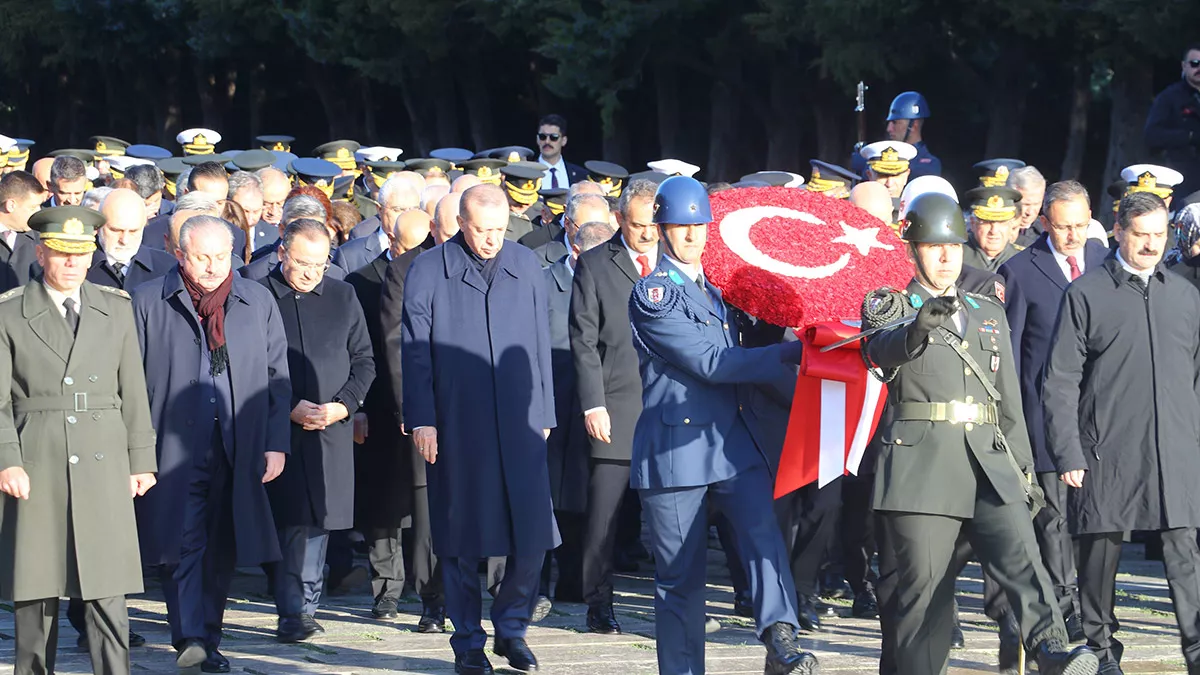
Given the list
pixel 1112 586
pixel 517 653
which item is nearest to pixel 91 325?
pixel 517 653

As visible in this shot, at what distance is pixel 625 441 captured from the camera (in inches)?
422

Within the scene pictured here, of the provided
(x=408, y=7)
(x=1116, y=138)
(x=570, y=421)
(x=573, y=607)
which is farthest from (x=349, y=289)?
(x=408, y=7)

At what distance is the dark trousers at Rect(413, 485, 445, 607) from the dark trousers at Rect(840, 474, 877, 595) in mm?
2156

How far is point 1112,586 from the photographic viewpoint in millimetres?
9273

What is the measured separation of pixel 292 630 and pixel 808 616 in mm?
2562

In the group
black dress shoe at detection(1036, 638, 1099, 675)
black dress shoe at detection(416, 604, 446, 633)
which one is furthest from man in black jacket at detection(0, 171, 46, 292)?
black dress shoe at detection(1036, 638, 1099, 675)

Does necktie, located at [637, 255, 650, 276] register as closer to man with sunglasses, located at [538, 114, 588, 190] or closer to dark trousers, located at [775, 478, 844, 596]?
dark trousers, located at [775, 478, 844, 596]

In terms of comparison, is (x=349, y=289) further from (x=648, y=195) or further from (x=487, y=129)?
(x=487, y=129)

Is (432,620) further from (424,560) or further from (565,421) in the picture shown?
(565,421)

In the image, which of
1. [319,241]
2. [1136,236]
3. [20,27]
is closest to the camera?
[1136,236]

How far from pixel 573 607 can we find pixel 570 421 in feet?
3.39

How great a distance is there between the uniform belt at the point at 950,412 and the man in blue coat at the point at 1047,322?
95.0 inches

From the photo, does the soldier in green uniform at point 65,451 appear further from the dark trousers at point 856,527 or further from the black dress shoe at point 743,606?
the dark trousers at point 856,527

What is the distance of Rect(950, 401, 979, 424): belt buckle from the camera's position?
7.75 metres
